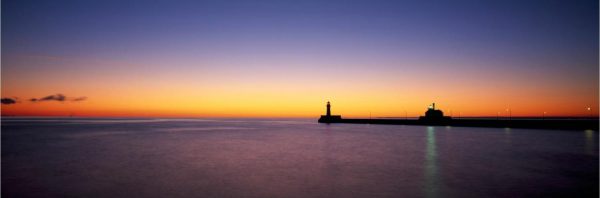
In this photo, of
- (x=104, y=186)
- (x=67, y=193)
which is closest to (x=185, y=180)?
(x=104, y=186)

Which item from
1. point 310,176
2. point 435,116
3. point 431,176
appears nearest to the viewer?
point 431,176

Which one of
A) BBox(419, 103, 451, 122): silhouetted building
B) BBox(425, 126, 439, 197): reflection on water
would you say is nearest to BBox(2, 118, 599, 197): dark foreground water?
BBox(425, 126, 439, 197): reflection on water

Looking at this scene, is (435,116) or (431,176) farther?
(435,116)

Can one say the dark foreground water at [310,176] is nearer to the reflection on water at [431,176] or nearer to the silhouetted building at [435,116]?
the reflection on water at [431,176]

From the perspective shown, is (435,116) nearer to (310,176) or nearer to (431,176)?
(431,176)

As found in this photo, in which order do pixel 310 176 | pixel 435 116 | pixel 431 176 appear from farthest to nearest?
pixel 435 116 < pixel 310 176 < pixel 431 176

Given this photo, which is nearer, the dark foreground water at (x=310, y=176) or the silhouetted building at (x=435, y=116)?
the dark foreground water at (x=310, y=176)

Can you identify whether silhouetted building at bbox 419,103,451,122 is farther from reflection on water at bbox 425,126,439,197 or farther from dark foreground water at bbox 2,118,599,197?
reflection on water at bbox 425,126,439,197

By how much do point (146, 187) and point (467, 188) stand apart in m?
9.60

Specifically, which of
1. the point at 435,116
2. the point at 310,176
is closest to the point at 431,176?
the point at 310,176

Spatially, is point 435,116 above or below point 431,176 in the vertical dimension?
above

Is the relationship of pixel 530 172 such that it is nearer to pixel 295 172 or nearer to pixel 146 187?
pixel 295 172

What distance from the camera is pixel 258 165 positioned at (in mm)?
16188

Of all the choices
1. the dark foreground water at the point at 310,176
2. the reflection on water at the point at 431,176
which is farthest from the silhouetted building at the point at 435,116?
the reflection on water at the point at 431,176
